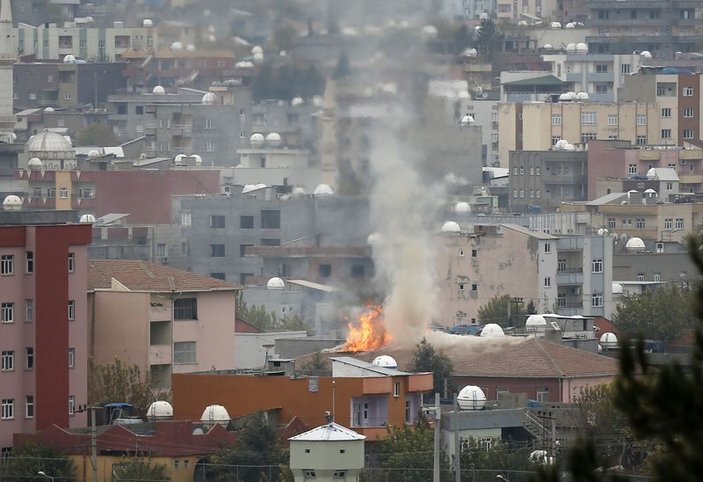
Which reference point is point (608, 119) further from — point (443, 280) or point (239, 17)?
point (443, 280)

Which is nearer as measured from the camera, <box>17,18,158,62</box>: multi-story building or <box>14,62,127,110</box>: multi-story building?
<box>14,62,127,110</box>: multi-story building

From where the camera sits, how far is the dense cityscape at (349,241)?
1847 inches

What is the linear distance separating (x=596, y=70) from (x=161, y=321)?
3276 inches

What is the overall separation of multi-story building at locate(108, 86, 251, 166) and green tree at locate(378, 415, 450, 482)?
72.1 metres

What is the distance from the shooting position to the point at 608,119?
122m

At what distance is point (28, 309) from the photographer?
166 feet

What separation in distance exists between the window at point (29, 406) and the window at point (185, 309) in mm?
9052

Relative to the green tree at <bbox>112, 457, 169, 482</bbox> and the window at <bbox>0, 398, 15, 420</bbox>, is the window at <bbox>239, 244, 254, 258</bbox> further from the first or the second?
the green tree at <bbox>112, 457, 169, 482</bbox>

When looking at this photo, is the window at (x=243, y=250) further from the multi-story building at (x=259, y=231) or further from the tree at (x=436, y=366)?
the tree at (x=436, y=366)

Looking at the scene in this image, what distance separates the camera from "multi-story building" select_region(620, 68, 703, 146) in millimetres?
123125

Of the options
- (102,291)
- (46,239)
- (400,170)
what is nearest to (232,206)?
(400,170)

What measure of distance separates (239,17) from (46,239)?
1925 inches

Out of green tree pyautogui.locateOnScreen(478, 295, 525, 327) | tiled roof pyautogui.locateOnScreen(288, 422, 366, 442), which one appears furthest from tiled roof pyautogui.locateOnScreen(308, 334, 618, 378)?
tiled roof pyautogui.locateOnScreen(288, 422, 366, 442)

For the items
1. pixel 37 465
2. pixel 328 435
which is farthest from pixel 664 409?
pixel 37 465
